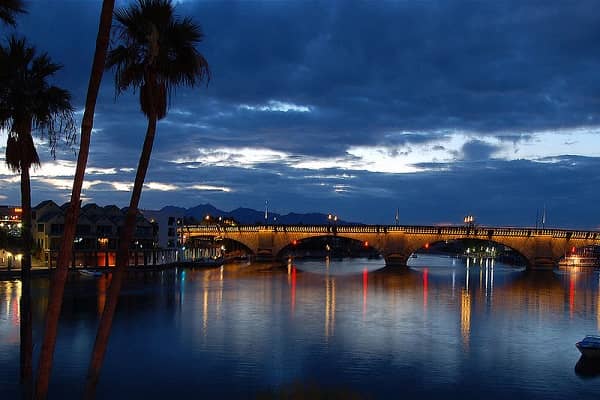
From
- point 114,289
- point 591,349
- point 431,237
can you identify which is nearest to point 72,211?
point 114,289

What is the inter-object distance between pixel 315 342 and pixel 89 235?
67.1 meters

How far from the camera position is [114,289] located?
50.8 ft

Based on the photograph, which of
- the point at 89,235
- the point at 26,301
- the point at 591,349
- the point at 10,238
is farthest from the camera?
the point at 89,235

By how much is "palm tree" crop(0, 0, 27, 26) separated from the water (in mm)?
18234

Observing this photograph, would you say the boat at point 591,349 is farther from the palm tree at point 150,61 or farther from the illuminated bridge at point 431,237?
the illuminated bridge at point 431,237

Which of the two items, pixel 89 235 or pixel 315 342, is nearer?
pixel 315 342

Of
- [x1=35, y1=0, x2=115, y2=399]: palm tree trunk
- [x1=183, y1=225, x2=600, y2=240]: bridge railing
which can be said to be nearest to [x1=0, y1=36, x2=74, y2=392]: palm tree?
[x1=35, y1=0, x2=115, y2=399]: palm tree trunk

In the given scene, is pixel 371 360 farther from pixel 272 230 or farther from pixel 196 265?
pixel 272 230

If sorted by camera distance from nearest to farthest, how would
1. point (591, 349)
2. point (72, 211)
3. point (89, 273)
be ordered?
point (72, 211), point (591, 349), point (89, 273)

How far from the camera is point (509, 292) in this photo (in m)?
84.4

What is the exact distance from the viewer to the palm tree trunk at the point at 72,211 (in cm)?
1320

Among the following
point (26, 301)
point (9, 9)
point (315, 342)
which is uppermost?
point (9, 9)

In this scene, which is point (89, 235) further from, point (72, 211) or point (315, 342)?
point (72, 211)

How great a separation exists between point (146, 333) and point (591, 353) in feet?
97.2
